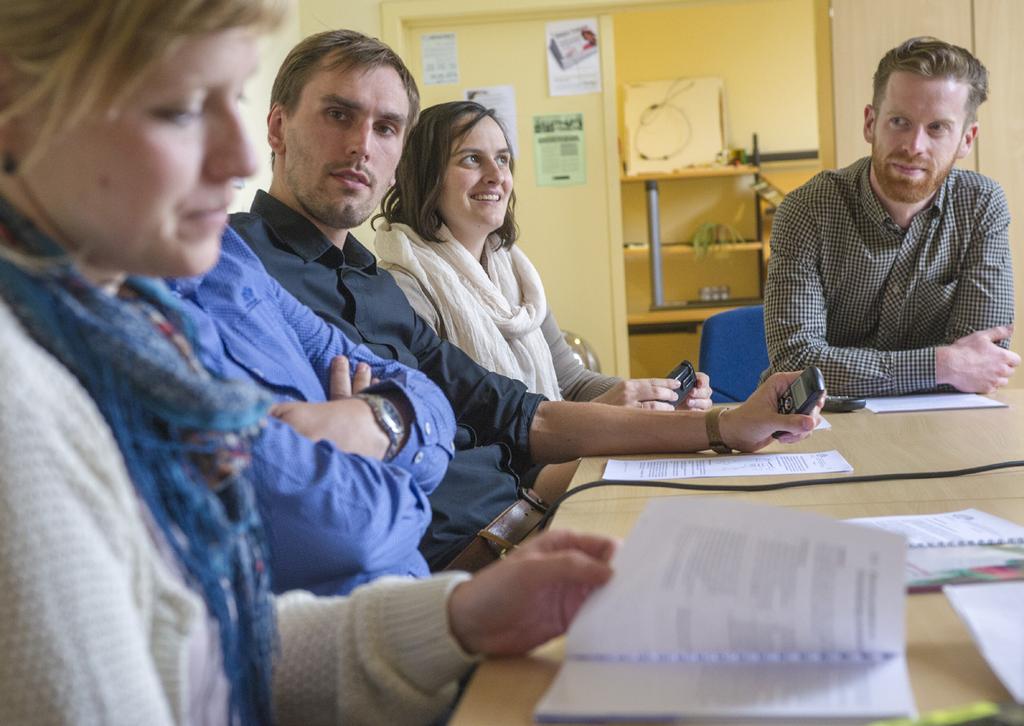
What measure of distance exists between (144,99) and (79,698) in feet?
1.12

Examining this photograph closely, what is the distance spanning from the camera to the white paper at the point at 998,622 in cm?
67

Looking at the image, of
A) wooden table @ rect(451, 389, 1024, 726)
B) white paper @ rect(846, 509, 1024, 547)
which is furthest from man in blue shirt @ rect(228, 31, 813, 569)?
white paper @ rect(846, 509, 1024, 547)

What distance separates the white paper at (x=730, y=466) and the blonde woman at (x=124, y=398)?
736 millimetres

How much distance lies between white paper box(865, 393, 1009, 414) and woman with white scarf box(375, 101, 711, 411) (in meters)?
0.65

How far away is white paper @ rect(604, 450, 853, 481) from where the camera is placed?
4.85ft

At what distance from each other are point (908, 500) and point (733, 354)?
1702 millimetres

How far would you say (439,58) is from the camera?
457cm

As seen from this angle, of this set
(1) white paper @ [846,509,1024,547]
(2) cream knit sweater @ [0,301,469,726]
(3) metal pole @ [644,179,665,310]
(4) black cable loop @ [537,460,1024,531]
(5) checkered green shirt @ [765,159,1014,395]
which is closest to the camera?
(2) cream knit sweater @ [0,301,469,726]

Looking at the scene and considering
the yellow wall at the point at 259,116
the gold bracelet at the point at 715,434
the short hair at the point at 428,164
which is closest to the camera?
the gold bracelet at the point at 715,434

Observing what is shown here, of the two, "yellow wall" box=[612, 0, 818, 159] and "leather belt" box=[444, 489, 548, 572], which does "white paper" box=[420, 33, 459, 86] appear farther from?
"leather belt" box=[444, 489, 548, 572]

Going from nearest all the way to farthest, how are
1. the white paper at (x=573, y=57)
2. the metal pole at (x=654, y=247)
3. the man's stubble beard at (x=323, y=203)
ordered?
1. the man's stubble beard at (x=323, y=203)
2. the white paper at (x=573, y=57)
3. the metal pole at (x=654, y=247)

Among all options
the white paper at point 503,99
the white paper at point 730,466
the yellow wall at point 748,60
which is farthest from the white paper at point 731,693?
the yellow wall at point 748,60

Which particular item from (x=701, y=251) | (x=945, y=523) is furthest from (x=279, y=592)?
(x=701, y=251)

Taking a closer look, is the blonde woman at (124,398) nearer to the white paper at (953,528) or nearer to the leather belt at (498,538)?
the white paper at (953,528)
